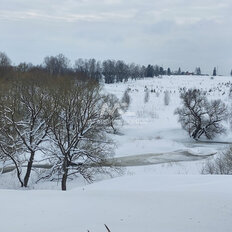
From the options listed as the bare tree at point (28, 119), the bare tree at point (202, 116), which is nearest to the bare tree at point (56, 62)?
the bare tree at point (202, 116)

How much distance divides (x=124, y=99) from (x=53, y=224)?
193 feet

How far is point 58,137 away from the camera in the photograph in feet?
69.2

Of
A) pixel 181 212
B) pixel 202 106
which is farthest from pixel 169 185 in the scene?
pixel 202 106

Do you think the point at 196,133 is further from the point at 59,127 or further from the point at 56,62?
the point at 56,62

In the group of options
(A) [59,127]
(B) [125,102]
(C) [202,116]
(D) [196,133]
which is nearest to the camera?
(A) [59,127]

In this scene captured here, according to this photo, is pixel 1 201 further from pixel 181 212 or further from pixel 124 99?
pixel 124 99

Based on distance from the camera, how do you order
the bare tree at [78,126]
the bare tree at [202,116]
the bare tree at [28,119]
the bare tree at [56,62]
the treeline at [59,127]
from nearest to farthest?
the bare tree at [78,126] → the treeline at [59,127] → the bare tree at [28,119] → the bare tree at [202,116] → the bare tree at [56,62]

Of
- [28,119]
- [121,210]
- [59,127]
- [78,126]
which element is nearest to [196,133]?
[28,119]

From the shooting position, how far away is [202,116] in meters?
44.9

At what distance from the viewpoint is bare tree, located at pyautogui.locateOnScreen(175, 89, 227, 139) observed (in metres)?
44.7

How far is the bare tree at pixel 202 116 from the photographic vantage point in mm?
44719

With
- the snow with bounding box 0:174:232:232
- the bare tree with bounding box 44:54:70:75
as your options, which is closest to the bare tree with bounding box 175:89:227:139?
the snow with bounding box 0:174:232:232

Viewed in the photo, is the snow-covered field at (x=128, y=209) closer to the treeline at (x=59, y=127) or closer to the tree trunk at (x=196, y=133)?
the treeline at (x=59, y=127)

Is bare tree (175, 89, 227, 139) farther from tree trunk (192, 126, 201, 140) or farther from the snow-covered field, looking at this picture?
the snow-covered field
